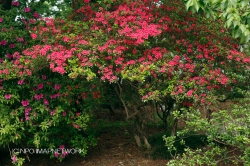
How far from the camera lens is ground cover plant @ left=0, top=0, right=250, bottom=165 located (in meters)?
5.20

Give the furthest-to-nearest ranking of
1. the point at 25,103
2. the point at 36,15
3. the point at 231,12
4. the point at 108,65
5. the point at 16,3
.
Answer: the point at 16,3 < the point at 36,15 < the point at 25,103 < the point at 108,65 < the point at 231,12

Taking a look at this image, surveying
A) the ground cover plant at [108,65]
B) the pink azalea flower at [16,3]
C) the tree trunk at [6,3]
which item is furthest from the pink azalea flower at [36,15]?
the tree trunk at [6,3]

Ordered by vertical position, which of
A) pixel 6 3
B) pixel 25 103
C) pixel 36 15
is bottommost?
pixel 25 103

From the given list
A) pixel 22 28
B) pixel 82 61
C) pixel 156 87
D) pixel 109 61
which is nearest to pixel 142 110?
pixel 156 87

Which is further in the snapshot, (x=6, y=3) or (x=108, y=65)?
(x=6, y=3)

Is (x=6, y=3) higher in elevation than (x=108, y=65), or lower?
higher

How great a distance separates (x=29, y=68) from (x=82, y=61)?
1074 millimetres

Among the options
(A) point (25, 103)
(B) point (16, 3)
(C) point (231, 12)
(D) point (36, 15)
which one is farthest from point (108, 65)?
(B) point (16, 3)

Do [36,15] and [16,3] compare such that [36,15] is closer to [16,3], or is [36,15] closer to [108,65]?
[16,3]

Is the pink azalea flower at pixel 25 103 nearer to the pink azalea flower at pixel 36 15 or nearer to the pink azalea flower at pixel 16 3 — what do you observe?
the pink azalea flower at pixel 36 15

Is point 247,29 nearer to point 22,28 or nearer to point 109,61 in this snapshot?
point 109,61

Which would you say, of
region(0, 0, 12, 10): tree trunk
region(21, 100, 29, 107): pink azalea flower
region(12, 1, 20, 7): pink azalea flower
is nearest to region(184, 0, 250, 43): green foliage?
region(21, 100, 29, 107): pink azalea flower

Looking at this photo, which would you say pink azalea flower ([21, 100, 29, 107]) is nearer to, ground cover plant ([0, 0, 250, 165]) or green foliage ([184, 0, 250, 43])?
ground cover plant ([0, 0, 250, 165])

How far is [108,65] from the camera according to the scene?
211 inches
